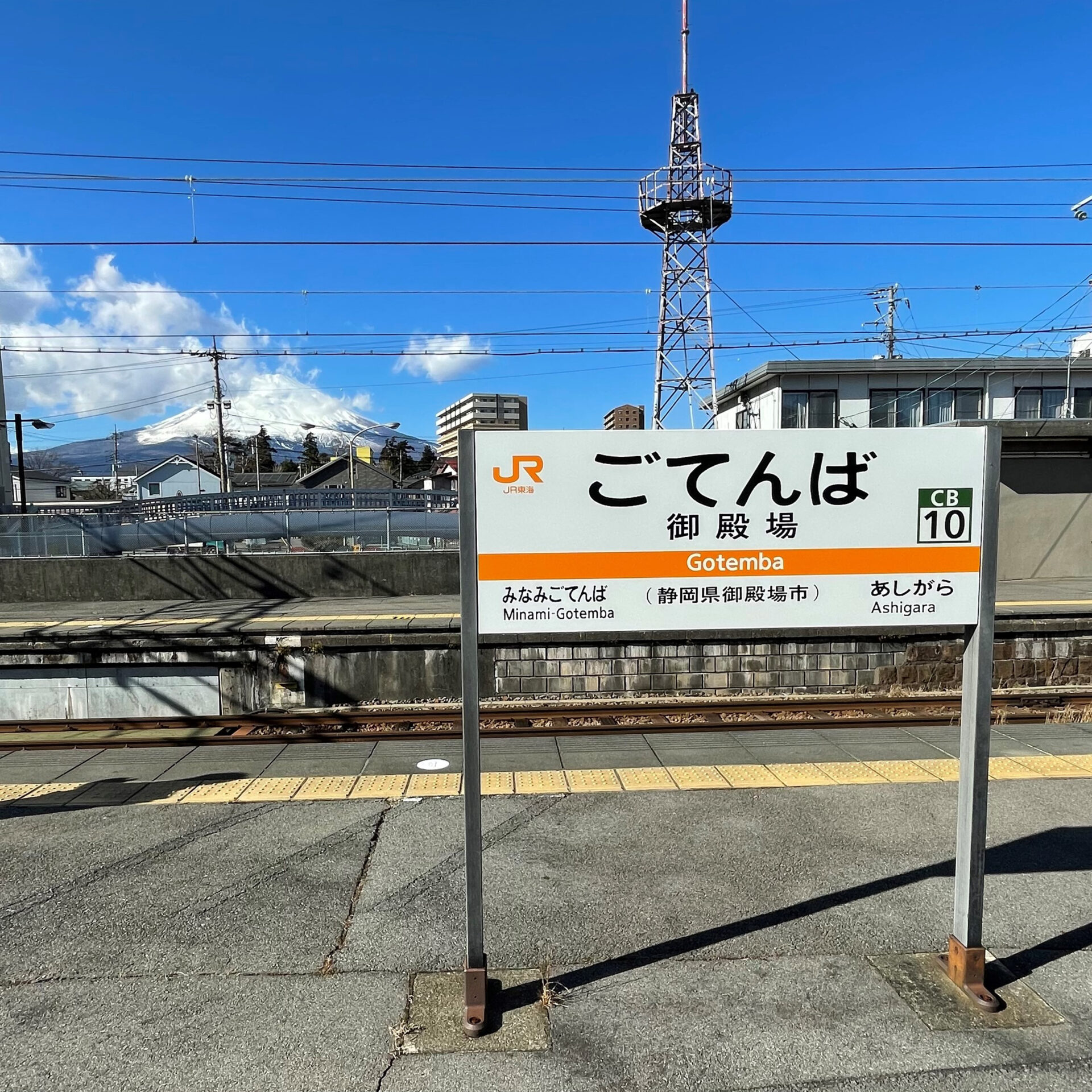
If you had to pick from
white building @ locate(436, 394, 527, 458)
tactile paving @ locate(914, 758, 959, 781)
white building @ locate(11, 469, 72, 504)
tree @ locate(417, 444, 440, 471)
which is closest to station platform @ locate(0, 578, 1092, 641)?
tactile paving @ locate(914, 758, 959, 781)

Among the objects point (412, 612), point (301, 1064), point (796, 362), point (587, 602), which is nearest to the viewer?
point (301, 1064)

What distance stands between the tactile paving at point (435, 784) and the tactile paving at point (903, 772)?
364cm

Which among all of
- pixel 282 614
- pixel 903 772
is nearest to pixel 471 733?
pixel 903 772

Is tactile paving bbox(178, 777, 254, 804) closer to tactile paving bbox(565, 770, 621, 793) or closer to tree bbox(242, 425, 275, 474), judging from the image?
tactile paving bbox(565, 770, 621, 793)

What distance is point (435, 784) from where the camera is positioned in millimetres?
6035

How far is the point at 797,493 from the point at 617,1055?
99.1 inches

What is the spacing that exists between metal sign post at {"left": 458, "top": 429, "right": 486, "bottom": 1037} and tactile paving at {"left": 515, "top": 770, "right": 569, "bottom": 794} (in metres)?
2.63

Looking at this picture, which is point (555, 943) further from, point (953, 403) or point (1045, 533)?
point (953, 403)

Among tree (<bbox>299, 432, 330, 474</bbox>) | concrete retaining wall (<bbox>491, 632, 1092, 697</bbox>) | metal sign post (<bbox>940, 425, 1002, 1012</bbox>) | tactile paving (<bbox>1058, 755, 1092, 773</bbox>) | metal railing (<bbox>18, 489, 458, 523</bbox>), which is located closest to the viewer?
metal sign post (<bbox>940, 425, 1002, 1012</bbox>)

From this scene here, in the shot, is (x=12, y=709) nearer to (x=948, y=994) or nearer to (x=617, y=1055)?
(x=617, y=1055)

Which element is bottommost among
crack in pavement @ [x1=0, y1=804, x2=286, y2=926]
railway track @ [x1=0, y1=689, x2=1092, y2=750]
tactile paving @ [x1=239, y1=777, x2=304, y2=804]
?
railway track @ [x1=0, y1=689, x2=1092, y2=750]

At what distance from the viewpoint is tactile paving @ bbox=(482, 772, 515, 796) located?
5793 mm

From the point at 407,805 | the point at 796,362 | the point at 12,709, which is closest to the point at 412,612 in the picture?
the point at 12,709

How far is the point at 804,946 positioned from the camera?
3639 mm
